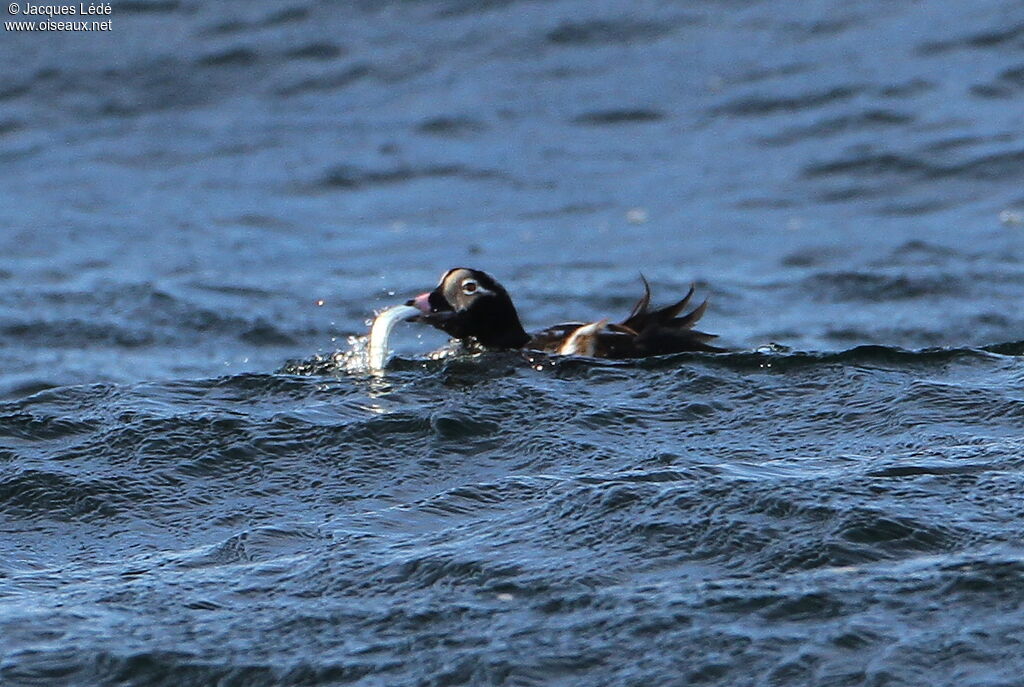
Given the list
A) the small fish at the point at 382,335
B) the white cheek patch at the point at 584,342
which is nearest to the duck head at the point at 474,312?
the small fish at the point at 382,335

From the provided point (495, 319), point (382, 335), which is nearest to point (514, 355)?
point (495, 319)

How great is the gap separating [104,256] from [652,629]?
934cm

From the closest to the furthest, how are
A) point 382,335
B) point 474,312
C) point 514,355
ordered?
point 382,335 < point 514,355 < point 474,312

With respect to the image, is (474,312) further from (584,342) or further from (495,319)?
(584,342)

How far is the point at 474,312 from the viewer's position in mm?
7543

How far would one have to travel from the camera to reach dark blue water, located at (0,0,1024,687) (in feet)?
13.4

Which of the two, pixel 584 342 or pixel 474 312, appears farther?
pixel 474 312

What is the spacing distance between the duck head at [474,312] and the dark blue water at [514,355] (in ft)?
1.59

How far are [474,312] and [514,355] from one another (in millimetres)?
361

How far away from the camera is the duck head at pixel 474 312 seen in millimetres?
7539

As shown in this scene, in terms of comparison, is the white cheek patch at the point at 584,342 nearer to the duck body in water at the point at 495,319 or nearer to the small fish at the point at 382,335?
the duck body in water at the point at 495,319

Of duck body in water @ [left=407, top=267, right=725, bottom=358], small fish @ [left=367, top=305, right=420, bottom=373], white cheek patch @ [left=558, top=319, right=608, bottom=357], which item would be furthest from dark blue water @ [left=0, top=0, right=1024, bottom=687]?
duck body in water @ [left=407, top=267, right=725, bottom=358]

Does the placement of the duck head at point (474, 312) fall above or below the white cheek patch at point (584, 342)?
above

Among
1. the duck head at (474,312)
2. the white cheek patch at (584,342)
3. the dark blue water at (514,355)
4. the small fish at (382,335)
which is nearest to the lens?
the dark blue water at (514,355)
